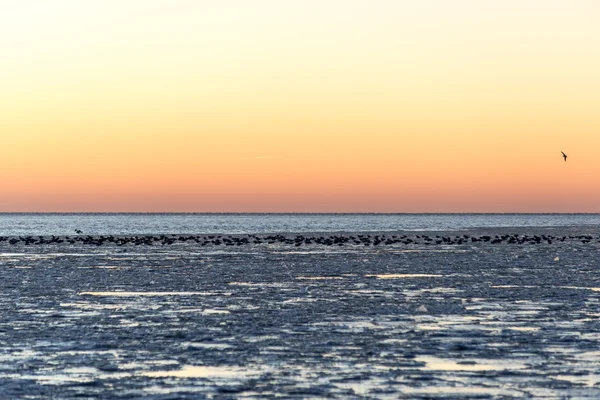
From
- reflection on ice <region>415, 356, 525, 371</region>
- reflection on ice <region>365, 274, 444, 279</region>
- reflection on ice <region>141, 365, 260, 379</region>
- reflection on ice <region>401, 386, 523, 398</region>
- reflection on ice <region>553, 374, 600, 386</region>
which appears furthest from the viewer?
reflection on ice <region>365, 274, 444, 279</region>

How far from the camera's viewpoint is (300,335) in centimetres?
1766

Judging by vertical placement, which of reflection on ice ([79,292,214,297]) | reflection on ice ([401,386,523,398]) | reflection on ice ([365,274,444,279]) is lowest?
reflection on ice ([79,292,214,297])

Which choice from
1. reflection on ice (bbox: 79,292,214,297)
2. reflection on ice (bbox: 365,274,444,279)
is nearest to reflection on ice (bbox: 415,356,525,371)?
reflection on ice (bbox: 79,292,214,297)

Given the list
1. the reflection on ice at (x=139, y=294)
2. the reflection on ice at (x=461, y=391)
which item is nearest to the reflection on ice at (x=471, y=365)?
the reflection on ice at (x=461, y=391)

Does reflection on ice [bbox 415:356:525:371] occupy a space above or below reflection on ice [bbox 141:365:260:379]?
above

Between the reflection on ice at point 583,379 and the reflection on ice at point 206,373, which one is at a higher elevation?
the reflection on ice at point 583,379

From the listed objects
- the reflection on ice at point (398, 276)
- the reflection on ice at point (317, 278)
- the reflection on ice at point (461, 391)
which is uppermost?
the reflection on ice at point (398, 276)

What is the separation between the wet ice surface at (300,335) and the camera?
42.5 ft

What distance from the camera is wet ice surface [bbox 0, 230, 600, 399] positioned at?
1295cm

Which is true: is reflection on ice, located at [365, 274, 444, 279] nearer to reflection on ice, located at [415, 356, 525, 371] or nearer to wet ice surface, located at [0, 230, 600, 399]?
wet ice surface, located at [0, 230, 600, 399]

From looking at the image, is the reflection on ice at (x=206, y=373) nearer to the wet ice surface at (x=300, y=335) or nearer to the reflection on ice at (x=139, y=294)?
the wet ice surface at (x=300, y=335)

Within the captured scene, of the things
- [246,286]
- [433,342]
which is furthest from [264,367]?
[246,286]

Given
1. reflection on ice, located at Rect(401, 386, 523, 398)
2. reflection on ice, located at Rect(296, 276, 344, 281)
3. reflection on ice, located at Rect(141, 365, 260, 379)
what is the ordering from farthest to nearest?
reflection on ice, located at Rect(296, 276, 344, 281)
reflection on ice, located at Rect(141, 365, 260, 379)
reflection on ice, located at Rect(401, 386, 523, 398)

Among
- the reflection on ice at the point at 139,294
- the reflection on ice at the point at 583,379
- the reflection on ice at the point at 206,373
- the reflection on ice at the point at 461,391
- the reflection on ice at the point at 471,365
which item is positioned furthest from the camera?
the reflection on ice at the point at 139,294
